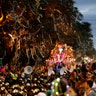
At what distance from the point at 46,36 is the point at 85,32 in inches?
1263

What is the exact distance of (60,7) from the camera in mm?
38625

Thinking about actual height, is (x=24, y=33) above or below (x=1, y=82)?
above

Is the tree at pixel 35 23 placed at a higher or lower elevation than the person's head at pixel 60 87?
higher

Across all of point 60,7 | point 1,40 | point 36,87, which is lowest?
point 36,87

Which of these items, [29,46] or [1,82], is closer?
[1,82]

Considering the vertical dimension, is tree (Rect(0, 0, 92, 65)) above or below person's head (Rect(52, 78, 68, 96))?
above

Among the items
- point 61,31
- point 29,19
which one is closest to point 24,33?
point 29,19

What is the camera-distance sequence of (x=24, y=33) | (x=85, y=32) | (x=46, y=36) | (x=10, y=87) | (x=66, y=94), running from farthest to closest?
(x=85, y=32), (x=46, y=36), (x=24, y=33), (x=10, y=87), (x=66, y=94)

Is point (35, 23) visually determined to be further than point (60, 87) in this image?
Yes

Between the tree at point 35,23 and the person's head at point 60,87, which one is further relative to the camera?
the tree at point 35,23

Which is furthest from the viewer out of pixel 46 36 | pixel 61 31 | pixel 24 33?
pixel 61 31

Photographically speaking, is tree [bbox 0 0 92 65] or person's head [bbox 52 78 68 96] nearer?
person's head [bbox 52 78 68 96]

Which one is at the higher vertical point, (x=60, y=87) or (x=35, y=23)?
(x=35, y=23)

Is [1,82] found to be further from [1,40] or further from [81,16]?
[81,16]
